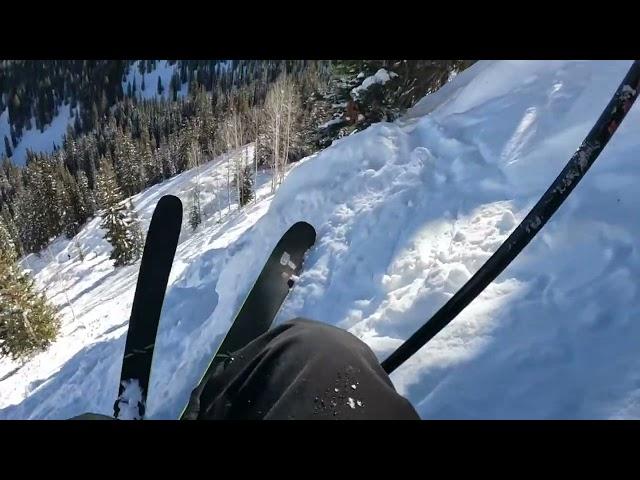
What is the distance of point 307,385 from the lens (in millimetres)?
1273

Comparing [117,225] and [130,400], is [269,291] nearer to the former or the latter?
[130,400]

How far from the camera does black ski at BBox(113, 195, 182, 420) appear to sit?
392cm

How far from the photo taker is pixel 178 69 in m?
89.8

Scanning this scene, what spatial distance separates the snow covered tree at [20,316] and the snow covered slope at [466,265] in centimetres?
1276

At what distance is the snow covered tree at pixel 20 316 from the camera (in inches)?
657

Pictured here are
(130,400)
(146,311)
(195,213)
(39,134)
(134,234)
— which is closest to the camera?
(130,400)

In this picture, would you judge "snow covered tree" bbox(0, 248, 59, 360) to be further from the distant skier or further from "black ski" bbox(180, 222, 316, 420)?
the distant skier

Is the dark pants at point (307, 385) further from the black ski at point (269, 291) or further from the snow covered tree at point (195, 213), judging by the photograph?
the snow covered tree at point (195, 213)

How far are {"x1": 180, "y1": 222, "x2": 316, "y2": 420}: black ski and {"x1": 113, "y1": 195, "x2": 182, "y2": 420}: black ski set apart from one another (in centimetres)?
72

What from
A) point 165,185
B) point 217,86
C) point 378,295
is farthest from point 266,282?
point 217,86

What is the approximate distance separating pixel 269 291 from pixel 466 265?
1.98m

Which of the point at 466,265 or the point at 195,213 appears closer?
the point at 466,265

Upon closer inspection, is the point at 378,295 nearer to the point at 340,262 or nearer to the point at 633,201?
the point at 340,262

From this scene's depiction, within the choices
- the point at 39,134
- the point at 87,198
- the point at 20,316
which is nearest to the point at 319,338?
the point at 20,316
